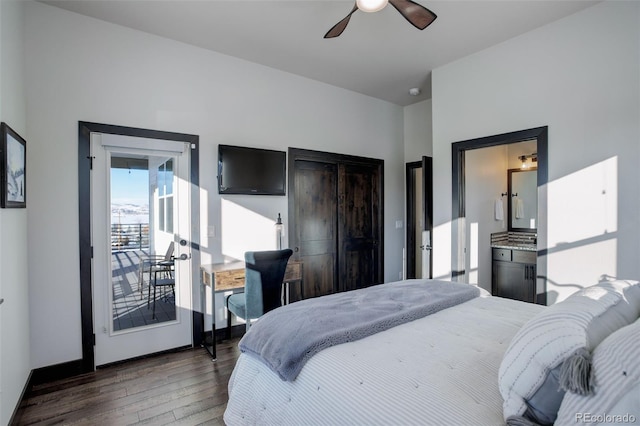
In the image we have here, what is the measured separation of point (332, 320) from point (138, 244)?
234cm

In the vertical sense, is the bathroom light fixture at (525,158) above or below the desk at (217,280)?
above

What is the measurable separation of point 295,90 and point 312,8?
4.74 ft

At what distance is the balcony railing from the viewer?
9.95 ft

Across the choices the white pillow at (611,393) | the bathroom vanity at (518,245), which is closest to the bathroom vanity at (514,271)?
the bathroom vanity at (518,245)

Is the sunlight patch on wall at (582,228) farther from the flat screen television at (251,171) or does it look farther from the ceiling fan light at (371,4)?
the flat screen television at (251,171)

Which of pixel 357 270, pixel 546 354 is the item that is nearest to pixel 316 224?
pixel 357 270

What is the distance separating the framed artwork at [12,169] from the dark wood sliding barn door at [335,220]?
97.7 inches

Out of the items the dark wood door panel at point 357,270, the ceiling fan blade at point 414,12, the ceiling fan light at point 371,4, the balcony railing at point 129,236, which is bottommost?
the dark wood door panel at point 357,270

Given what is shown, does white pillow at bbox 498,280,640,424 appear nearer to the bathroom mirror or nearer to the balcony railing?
the balcony railing

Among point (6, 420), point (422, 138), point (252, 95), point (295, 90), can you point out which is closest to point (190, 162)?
point (252, 95)

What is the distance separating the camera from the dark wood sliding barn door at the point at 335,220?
13.9ft

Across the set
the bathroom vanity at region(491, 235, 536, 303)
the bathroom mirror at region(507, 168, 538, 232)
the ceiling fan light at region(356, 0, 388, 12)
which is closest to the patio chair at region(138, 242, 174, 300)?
the ceiling fan light at region(356, 0, 388, 12)

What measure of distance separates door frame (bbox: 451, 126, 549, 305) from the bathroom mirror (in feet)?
5.34

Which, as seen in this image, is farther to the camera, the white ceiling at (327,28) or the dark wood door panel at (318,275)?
the dark wood door panel at (318,275)
